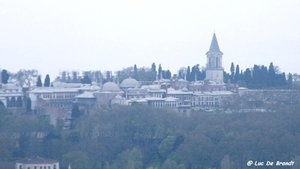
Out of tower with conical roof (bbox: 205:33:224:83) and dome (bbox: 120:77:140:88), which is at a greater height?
tower with conical roof (bbox: 205:33:224:83)

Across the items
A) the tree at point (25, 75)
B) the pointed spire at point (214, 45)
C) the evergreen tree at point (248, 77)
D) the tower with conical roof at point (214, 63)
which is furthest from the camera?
the tree at point (25, 75)

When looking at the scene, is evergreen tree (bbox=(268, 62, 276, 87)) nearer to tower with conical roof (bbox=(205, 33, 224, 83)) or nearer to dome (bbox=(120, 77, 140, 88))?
tower with conical roof (bbox=(205, 33, 224, 83))

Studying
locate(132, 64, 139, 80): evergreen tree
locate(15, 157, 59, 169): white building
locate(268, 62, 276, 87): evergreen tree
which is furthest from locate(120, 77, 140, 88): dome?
locate(15, 157, 59, 169): white building

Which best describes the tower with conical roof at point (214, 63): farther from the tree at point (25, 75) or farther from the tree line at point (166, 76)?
the tree at point (25, 75)

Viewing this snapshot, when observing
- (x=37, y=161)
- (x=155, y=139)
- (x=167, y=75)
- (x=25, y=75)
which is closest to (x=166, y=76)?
(x=167, y=75)

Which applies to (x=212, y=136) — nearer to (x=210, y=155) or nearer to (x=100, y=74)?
(x=210, y=155)

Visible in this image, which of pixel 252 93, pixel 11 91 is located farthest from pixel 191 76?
pixel 11 91

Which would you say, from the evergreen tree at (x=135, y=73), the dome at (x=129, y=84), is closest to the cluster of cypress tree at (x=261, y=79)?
the evergreen tree at (x=135, y=73)
